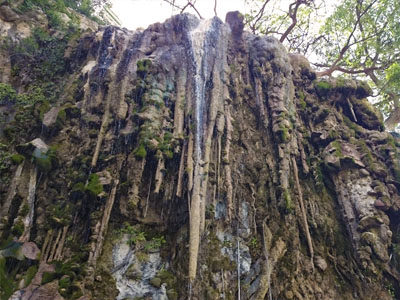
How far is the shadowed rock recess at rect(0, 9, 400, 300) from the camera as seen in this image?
7102mm

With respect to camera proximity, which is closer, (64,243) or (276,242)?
(64,243)

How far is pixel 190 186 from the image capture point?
7.73 meters

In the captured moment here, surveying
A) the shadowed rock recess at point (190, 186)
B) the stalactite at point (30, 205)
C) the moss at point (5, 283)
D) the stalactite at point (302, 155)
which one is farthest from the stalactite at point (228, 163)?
the moss at point (5, 283)

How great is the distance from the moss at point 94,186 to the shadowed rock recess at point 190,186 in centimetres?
4

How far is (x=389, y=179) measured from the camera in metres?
9.19

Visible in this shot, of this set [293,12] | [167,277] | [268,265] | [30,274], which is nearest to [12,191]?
[30,274]

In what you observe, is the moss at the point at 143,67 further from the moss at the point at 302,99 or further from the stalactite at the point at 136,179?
the moss at the point at 302,99

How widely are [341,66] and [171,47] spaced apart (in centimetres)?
862

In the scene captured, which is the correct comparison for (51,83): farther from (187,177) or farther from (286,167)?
(286,167)

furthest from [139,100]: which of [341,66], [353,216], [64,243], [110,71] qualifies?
[341,66]

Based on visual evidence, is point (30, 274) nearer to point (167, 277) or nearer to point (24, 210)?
point (24, 210)

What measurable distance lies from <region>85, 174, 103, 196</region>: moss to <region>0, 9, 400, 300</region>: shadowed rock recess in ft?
0.12

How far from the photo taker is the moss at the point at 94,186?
745 cm

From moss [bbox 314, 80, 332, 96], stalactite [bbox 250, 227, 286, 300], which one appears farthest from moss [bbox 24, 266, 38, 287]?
moss [bbox 314, 80, 332, 96]
